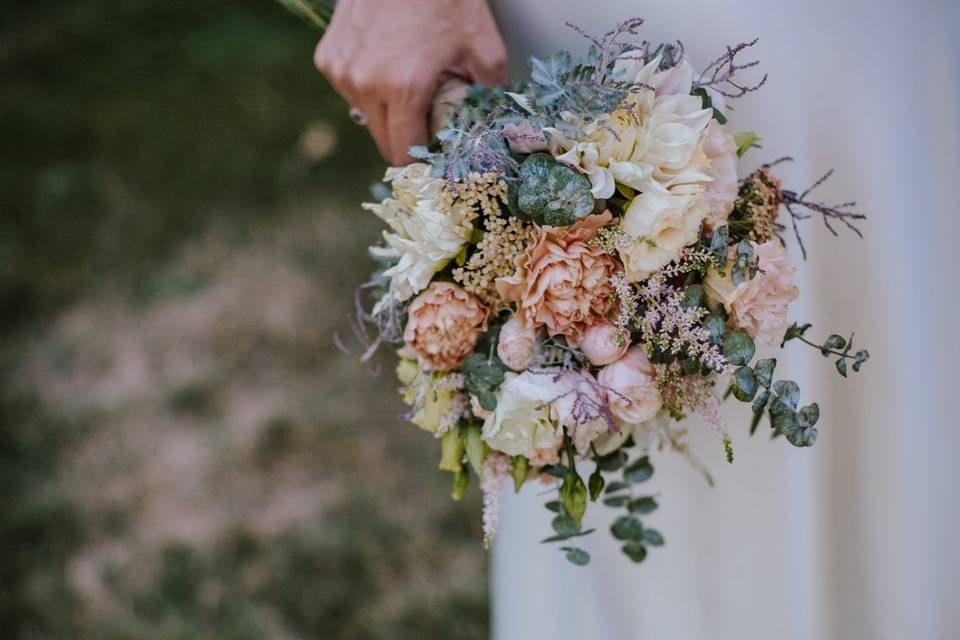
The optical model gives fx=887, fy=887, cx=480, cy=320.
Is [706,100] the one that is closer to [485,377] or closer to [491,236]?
[491,236]

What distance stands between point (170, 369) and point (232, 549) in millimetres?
779

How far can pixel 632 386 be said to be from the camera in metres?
1.00

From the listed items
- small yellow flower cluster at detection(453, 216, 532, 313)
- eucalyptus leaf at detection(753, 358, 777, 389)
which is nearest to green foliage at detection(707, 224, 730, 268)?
eucalyptus leaf at detection(753, 358, 777, 389)

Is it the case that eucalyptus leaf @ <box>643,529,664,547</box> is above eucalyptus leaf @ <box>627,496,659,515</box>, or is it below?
below

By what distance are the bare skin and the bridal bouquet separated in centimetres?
22

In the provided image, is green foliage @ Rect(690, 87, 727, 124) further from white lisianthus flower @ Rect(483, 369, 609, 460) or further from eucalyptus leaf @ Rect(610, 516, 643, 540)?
eucalyptus leaf @ Rect(610, 516, 643, 540)

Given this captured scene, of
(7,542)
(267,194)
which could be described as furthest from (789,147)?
(267,194)

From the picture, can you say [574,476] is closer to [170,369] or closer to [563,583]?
[563,583]

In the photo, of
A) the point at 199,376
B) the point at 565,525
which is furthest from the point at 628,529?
the point at 199,376

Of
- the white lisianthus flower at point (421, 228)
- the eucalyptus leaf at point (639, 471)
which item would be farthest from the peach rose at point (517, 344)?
the eucalyptus leaf at point (639, 471)

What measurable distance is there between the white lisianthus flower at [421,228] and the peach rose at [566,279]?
80 mm

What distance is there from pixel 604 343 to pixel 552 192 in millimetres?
182

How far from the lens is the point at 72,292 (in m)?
3.16

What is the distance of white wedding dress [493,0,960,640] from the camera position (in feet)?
3.81
